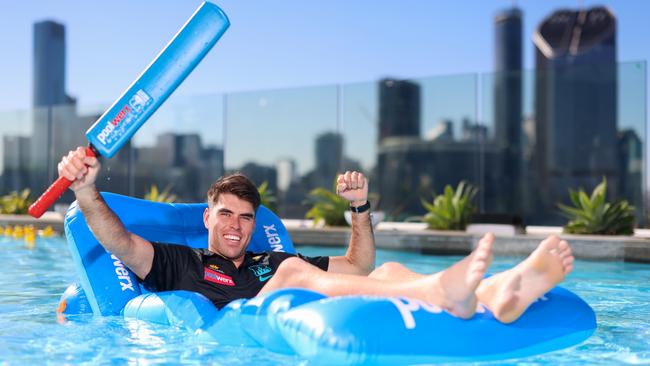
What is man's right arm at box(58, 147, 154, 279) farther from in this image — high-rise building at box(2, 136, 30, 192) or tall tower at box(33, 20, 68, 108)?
tall tower at box(33, 20, 68, 108)

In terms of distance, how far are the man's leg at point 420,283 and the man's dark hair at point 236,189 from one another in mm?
436

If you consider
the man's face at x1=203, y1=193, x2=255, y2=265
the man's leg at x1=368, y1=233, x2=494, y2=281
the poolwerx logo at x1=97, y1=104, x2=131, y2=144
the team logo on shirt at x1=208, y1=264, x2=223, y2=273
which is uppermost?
the poolwerx logo at x1=97, y1=104, x2=131, y2=144

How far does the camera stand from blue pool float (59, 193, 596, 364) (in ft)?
8.29

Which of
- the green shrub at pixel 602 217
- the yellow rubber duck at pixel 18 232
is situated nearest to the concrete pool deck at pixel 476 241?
the green shrub at pixel 602 217

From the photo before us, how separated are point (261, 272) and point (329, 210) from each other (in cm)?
713

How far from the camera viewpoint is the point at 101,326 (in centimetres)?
358

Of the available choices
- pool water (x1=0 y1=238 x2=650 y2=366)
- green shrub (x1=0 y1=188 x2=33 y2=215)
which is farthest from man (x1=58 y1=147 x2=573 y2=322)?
green shrub (x1=0 y1=188 x2=33 y2=215)

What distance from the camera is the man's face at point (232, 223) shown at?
132 inches

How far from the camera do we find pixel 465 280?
2.56 metres

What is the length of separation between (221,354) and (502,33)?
427 feet

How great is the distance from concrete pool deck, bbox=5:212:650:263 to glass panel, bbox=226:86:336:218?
72.1 inches

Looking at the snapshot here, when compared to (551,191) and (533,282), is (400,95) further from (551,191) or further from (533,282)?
(533,282)

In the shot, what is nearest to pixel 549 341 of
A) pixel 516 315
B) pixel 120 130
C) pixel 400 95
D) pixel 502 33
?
pixel 516 315

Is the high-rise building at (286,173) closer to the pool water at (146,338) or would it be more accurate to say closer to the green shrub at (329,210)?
the green shrub at (329,210)
